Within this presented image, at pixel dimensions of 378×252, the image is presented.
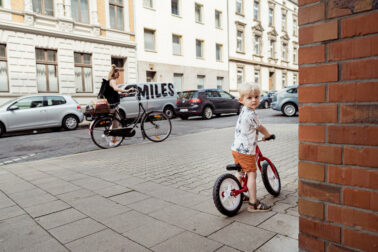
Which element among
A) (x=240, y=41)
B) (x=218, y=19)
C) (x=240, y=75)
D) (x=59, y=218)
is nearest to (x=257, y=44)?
(x=240, y=41)

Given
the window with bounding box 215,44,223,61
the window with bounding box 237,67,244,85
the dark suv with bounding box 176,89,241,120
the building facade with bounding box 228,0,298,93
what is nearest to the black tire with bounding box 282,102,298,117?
the dark suv with bounding box 176,89,241,120

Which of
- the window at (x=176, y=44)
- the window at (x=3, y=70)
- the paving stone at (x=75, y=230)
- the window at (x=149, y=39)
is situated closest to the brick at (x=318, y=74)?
the paving stone at (x=75, y=230)

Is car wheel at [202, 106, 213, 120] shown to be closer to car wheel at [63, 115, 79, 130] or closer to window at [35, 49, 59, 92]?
car wheel at [63, 115, 79, 130]

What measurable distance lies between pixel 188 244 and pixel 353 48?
1.77 meters

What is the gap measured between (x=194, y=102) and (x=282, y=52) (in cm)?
2765

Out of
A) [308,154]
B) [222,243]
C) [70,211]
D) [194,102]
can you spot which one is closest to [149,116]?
[70,211]

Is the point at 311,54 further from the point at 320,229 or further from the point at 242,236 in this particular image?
the point at 242,236

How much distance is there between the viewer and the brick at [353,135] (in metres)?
1.55

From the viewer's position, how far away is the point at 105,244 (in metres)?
2.43

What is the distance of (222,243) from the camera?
7.77 ft

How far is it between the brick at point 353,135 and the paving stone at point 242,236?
107 cm

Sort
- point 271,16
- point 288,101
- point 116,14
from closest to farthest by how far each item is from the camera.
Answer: point 288,101 < point 116,14 < point 271,16

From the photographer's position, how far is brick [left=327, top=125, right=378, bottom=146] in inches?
61.2

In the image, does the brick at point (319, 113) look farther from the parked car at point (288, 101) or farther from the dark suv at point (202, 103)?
the parked car at point (288, 101)
